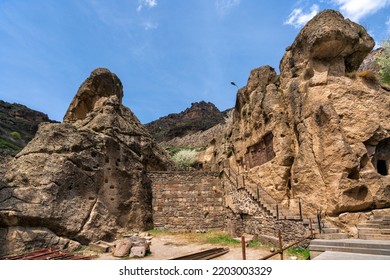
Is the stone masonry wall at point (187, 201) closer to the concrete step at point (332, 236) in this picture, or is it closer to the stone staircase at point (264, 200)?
the stone staircase at point (264, 200)

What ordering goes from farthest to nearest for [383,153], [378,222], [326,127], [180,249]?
[383,153] < [180,249] < [326,127] < [378,222]

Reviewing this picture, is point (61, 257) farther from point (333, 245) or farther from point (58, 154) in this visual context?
point (333, 245)

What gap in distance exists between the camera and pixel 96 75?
2566 centimetres

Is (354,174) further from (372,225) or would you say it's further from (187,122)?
(187,122)

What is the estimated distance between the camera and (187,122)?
66.0m

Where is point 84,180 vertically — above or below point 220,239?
above

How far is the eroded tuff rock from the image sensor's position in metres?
12.3

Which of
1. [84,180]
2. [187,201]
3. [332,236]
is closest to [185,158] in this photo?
[187,201]

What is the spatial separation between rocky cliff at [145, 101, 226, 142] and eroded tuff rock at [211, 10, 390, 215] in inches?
1677

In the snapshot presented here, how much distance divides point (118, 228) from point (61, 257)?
15.4 ft

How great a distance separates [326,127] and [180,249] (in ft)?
31.9

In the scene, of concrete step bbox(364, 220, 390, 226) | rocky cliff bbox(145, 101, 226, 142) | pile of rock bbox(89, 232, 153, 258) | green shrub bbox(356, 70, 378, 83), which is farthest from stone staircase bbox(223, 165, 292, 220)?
rocky cliff bbox(145, 101, 226, 142)

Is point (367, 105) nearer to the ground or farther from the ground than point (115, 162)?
farther from the ground
